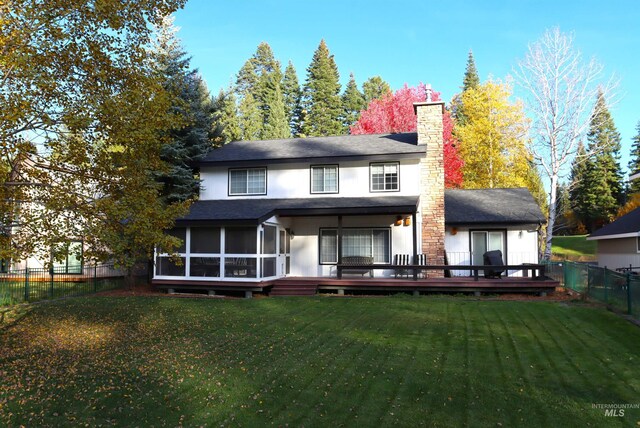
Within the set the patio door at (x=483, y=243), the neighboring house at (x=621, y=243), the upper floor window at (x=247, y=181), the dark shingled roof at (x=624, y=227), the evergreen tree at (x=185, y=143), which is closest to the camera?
the patio door at (x=483, y=243)

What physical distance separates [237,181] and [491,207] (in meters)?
11.1

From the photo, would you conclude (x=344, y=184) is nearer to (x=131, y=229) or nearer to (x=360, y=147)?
(x=360, y=147)

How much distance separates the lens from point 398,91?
3319cm

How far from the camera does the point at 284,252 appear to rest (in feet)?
59.0

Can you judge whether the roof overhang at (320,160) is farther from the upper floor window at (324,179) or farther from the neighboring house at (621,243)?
the neighboring house at (621,243)

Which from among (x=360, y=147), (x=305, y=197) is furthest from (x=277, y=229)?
(x=360, y=147)

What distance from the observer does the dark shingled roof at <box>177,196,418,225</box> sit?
15.8m

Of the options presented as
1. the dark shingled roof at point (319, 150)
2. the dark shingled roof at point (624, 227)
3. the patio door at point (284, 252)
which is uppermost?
the dark shingled roof at point (319, 150)

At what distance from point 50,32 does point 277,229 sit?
1088 cm

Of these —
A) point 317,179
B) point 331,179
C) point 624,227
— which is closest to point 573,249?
point 624,227

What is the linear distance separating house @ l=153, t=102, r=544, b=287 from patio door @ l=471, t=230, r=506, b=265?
0.13 feet

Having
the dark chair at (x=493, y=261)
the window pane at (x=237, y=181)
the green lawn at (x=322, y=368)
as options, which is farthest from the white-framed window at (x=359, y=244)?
the green lawn at (x=322, y=368)

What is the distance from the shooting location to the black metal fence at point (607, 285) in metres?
10.6

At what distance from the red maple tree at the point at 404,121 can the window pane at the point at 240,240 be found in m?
17.9
